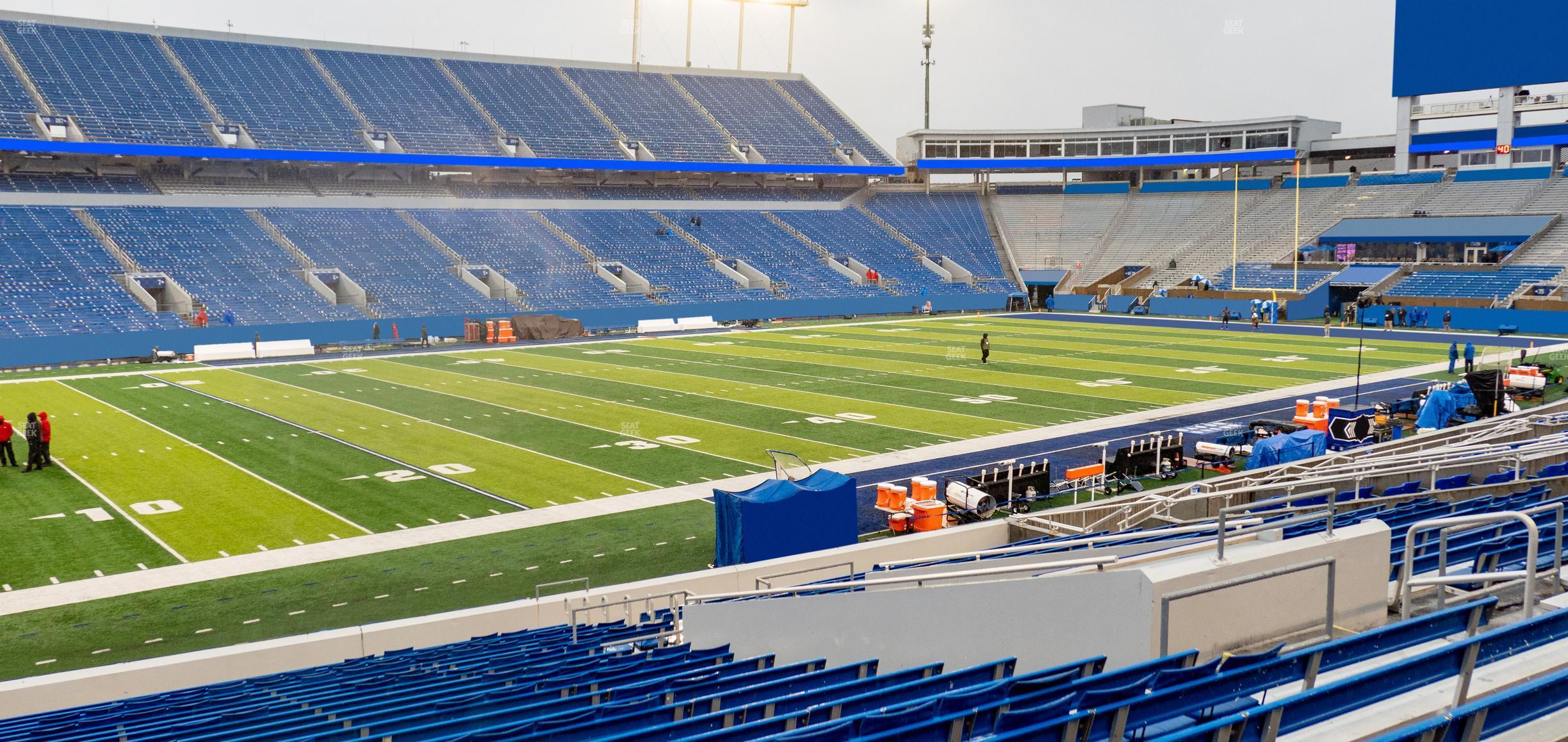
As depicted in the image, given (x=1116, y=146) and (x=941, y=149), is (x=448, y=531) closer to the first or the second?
(x=941, y=149)

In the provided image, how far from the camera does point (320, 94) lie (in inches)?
2387

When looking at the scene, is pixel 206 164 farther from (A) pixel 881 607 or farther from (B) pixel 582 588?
(A) pixel 881 607

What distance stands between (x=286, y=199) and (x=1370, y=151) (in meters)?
59.4

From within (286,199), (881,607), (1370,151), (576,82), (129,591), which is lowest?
(129,591)

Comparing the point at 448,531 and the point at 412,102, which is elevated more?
the point at 412,102

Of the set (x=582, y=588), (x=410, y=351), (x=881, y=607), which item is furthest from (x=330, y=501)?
(x=410, y=351)

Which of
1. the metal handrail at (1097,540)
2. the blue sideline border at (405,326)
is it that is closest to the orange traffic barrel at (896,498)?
the metal handrail at (1097,540)

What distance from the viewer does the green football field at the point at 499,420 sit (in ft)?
58.3

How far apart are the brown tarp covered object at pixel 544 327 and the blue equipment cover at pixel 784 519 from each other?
32.9 meters

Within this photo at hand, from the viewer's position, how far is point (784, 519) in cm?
1461

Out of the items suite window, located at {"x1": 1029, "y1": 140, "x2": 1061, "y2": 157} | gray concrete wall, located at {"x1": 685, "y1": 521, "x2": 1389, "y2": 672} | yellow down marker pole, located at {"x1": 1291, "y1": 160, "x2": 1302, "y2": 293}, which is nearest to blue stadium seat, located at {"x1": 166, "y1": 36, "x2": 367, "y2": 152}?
suite window, located at {"x1": 1029, "y1": 140, "x2": 1061, "y2": 157}

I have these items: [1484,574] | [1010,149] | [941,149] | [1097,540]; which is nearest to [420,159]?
[941,149]

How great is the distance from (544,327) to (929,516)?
33.4 metres

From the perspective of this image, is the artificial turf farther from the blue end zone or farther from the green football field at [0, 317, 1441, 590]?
the blue end zone
